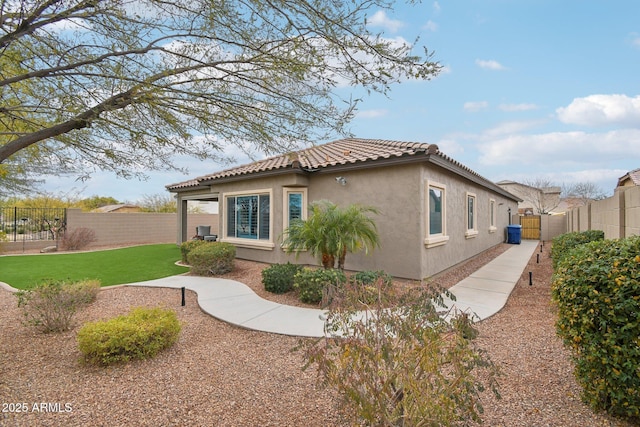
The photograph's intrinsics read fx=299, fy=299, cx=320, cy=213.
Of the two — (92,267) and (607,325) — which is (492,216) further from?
(92,267)

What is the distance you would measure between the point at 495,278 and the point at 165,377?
9.03 metres

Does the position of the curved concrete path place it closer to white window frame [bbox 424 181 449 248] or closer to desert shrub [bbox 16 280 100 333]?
white window frame [bbox 424 181 449 248]

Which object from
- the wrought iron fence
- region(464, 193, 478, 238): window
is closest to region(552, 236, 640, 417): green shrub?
region(464, 193, 478, 238): window

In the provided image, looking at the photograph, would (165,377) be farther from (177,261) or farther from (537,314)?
(177,261)

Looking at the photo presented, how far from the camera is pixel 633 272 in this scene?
2557 mm

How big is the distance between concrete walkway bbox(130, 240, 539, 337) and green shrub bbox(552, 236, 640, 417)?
1329mm

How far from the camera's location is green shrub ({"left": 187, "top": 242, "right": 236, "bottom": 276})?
952 cm

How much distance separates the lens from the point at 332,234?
24.0ft

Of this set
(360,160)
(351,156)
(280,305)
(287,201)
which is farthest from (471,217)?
(280,305)

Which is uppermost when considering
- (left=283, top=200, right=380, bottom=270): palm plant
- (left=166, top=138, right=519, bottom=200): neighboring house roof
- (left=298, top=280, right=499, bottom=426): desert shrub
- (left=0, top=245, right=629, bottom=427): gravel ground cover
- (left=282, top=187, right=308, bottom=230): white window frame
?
(left=166, top=138, right=519, bottom=200): neighboring house roof

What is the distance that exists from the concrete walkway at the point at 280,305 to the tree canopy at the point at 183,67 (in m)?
3.19

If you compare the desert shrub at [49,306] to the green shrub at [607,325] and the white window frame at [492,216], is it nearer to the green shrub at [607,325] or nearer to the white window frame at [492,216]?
the green shrub at [607,325]

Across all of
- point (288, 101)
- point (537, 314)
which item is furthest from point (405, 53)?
point (537, 314)

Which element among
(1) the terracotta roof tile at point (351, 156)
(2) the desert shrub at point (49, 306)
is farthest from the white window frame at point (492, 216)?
(2) the desert shrub at point (49, 306)
